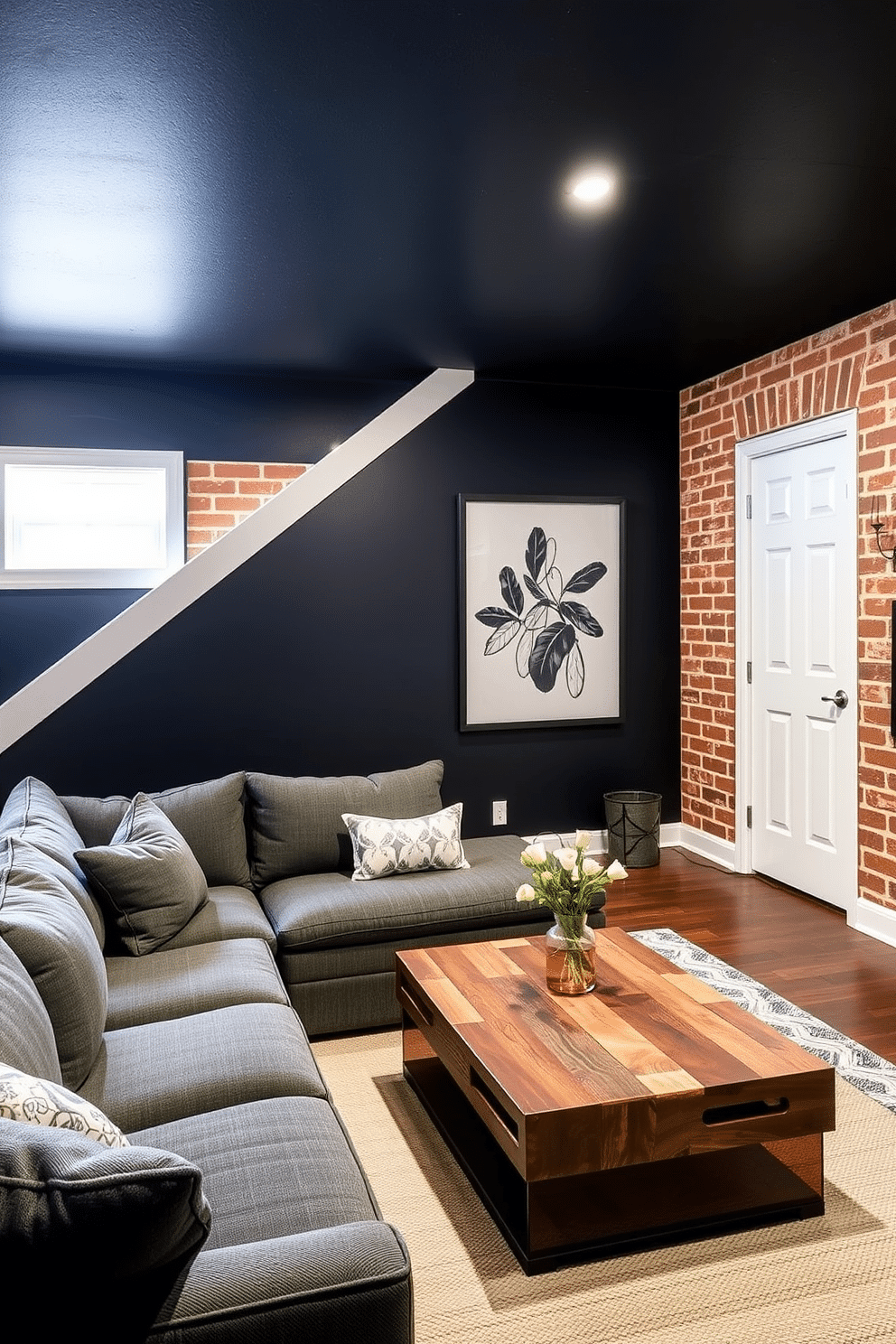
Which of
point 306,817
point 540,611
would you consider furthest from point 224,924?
point 540,611

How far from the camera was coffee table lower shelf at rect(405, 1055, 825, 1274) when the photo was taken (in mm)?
2055

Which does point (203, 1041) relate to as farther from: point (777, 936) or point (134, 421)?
point (134, 421)

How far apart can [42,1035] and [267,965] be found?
104 cm

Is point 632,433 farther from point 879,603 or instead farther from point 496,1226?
point 496,1226

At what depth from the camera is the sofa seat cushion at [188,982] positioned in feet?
8.18

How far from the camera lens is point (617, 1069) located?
83.0 inches

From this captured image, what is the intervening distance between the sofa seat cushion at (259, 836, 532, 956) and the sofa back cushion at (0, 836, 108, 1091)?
1.00 metres

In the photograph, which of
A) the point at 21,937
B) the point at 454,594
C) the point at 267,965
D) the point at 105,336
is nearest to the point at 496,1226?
the point at 267,965

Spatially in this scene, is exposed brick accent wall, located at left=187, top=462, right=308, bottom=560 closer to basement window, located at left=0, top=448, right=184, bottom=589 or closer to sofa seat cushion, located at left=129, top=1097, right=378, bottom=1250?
basement window, located at left=0, top=448, right=184, bottom=589

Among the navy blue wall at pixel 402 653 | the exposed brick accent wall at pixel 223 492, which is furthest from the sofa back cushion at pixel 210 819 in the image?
the exposed brick accent wall at pixel 223 492

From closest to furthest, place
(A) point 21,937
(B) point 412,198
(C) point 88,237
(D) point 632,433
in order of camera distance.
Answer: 1. (A) point 21,937
2. (B) point 412,198
3. (C) point 88,237
4. (D) point 632,433

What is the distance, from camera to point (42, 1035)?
5.99 ft

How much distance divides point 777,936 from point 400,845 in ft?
5.40

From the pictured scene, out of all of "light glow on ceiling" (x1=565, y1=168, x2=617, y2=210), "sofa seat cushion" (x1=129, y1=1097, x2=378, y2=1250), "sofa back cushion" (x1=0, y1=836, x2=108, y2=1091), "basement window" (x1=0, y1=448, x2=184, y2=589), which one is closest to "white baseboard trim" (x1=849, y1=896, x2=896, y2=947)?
"sofa seat cushion" (x1=129, y1=1097, x2=378, y2=1250)
